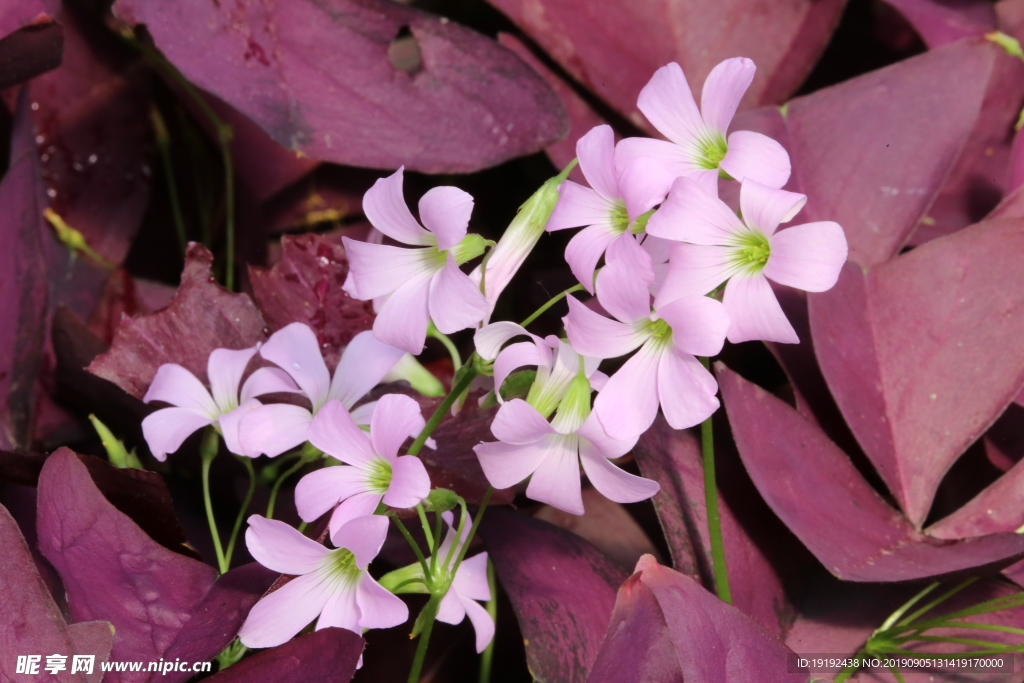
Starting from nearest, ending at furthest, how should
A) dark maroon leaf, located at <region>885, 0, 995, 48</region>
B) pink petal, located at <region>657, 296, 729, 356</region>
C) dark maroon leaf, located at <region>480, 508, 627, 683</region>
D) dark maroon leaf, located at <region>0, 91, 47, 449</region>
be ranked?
1. pink petal, located at <region>657, 296, 729, 356</region>
2. dark maroon leaf, located at <region>480, 508, 627, 683</region>
3. dark maroon leaf, located at <region>0, 91, 47, 449</region>
4. dark maroon leaf, located at <region>885, 0, 995, 48</region>

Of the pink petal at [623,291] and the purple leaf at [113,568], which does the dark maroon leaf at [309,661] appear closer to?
the purple leaf at [113,568]

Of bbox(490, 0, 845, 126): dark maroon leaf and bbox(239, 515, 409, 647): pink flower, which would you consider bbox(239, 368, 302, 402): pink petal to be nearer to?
bbox(239, 515, 409, 647): pink flower

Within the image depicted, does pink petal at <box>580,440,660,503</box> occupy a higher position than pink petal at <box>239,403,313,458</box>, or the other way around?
pink petal at <box>580,440,660,503</box>

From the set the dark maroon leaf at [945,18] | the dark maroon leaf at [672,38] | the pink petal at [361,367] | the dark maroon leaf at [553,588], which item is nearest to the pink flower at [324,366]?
the pink petal at [361,367]

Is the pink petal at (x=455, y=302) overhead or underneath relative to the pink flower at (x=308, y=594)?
overhead

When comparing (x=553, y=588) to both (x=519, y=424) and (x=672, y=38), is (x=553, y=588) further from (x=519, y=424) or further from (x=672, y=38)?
(x=672, y=38)

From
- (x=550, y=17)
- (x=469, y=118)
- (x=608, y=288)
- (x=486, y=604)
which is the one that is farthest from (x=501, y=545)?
(x=550, y=17)

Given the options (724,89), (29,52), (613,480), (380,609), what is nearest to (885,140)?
(724,89)

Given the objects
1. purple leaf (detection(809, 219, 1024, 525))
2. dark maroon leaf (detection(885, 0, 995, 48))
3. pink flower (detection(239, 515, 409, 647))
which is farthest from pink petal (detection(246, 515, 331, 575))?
dark maroon leaf (detection(885, 0, 995, 48))
